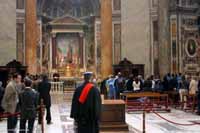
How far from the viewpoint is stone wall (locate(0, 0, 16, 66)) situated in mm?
27312

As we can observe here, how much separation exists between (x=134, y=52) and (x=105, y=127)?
15754mm

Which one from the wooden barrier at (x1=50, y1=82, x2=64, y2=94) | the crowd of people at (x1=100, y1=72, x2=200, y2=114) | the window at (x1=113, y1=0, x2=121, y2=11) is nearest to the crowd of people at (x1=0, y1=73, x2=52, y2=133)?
the crowd of people at (x1=100, y1=72, x2=200, y2=114)

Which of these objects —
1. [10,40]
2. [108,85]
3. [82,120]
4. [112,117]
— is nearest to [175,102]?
[108,85]

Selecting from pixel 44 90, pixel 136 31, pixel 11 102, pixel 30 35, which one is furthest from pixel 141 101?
pixel 30 35

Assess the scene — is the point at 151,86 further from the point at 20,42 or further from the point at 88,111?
the point at 88,111

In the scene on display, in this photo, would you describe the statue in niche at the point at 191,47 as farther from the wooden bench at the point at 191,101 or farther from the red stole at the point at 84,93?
the red stole at the point at 84,93

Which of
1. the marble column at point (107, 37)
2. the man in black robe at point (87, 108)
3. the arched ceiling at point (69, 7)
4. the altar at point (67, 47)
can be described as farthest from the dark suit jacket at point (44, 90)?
the arched ceiling at point (69, 7)

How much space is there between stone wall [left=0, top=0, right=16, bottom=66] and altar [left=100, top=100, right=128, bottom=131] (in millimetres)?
15731

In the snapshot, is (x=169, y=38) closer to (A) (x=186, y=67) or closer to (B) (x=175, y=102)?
(A) (x=186, y=67)

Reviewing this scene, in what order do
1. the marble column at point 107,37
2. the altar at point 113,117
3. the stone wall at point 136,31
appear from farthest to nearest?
the stone wall at point 136,31 → the marble column at point 107,37 → the altar at point 113,117

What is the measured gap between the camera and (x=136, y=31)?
28.1 metres

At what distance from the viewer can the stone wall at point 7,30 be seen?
27.3m

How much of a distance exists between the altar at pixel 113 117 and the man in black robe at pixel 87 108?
4.03 m

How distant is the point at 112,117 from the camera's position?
12719mm
